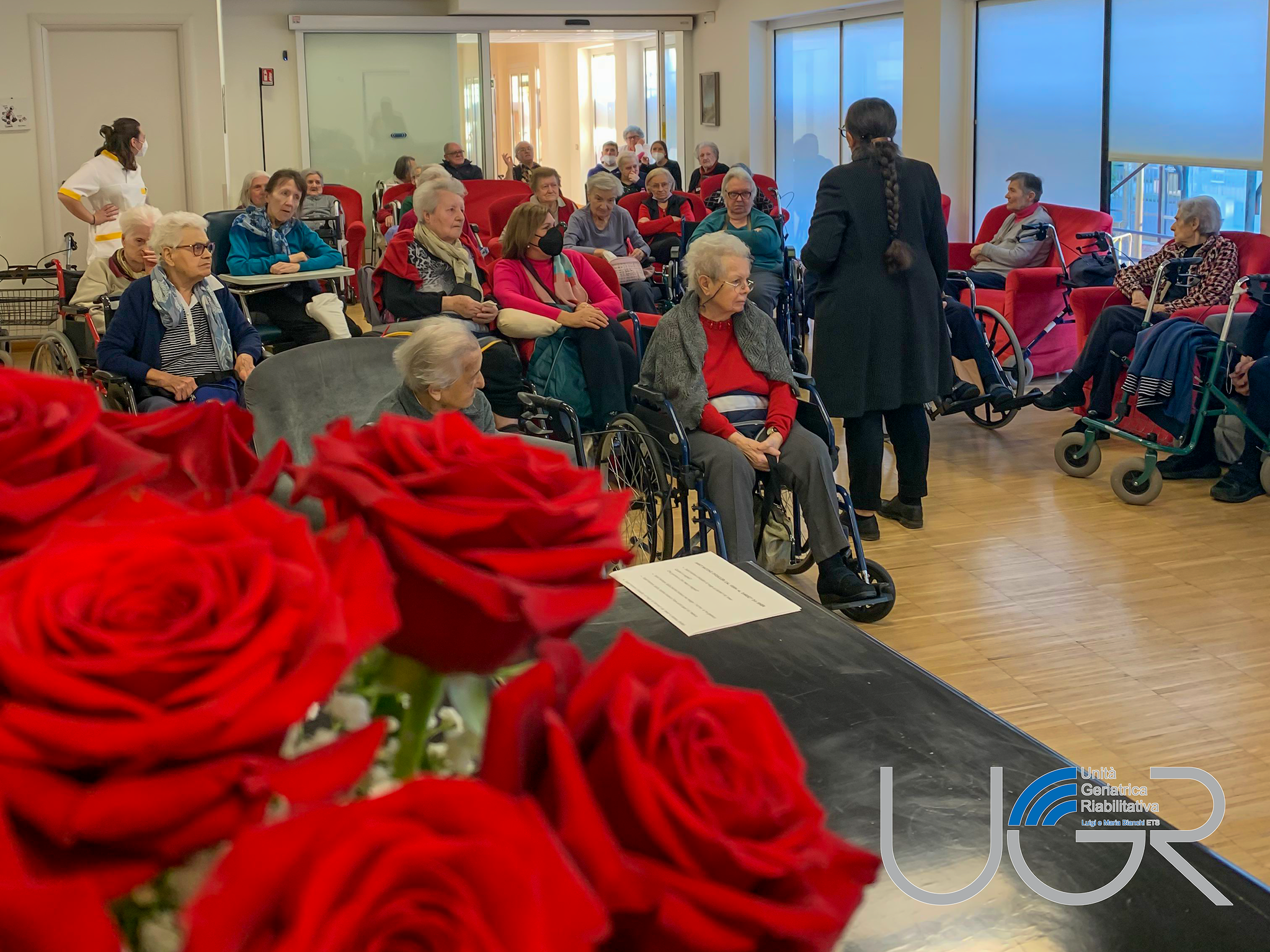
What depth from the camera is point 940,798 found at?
1.18 meters

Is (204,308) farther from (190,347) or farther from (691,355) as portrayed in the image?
(691,355)

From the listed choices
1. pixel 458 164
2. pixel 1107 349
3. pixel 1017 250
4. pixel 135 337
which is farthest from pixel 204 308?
pixel 458 164

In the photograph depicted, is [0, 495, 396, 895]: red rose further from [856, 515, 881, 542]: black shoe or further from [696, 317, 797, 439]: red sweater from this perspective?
[856, 515, 881, 542]: black shoe

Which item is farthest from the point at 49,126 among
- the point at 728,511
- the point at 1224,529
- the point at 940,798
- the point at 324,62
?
the point at 940,798

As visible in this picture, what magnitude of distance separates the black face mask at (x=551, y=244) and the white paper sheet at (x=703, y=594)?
11.6 ft

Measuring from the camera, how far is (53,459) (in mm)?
549

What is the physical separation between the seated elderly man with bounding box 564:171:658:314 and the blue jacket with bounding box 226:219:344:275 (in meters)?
1.84

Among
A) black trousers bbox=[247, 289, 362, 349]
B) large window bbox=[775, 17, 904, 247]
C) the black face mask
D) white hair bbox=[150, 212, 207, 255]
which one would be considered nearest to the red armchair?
large window bbox=[775, 17, 904, 247]

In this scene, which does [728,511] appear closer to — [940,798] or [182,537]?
[940,798]

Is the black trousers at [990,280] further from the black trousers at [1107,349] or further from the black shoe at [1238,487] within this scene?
the black shoe at [1238,487]

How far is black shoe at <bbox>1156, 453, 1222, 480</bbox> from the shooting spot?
5.53 meters

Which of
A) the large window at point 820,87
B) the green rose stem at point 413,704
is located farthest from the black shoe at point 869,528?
the large window at point 820,87

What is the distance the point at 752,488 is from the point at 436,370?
1196mm

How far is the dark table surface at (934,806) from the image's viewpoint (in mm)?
970
